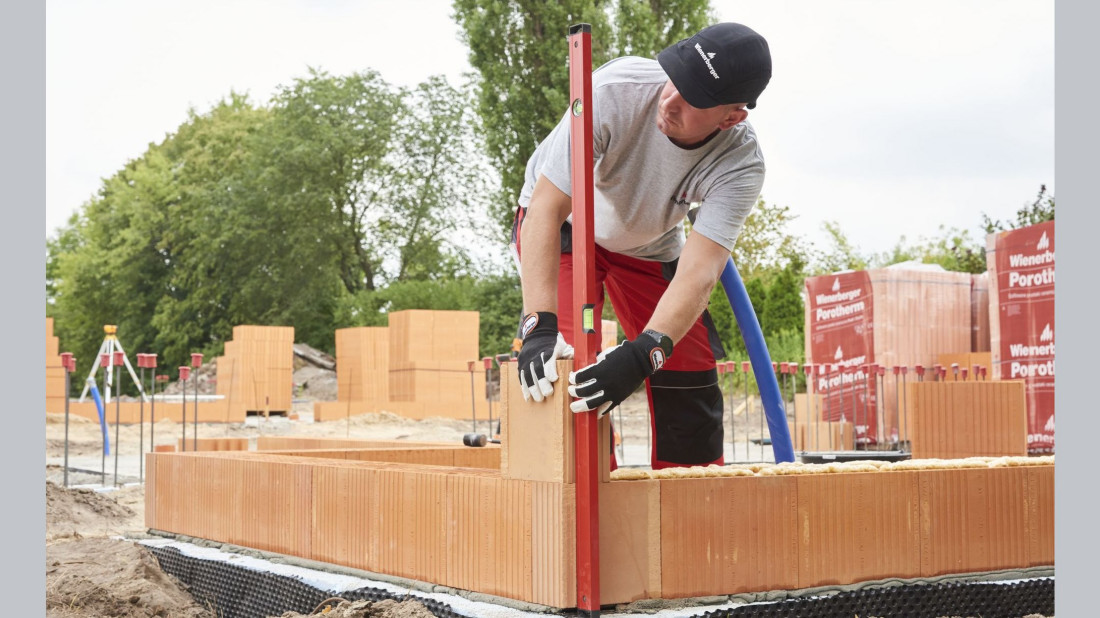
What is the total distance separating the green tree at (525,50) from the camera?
24.3 metres

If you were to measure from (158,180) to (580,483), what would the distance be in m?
39.3

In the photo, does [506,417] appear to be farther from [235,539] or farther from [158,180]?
[158,180]

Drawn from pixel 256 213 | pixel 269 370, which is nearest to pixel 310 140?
pixel 256 213

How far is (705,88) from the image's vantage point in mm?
2664

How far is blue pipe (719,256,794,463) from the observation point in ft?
13.1

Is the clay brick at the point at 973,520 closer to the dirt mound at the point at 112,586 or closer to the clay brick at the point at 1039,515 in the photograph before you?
the clay brick at the point at 1039,515

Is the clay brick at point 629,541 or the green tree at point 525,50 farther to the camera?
the green tree at point 525,50

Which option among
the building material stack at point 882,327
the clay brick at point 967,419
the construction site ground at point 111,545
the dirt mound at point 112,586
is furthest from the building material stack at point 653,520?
the building material stack at point 882,327

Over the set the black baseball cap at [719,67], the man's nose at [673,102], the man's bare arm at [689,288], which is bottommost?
the man's bare arm at [689,288]

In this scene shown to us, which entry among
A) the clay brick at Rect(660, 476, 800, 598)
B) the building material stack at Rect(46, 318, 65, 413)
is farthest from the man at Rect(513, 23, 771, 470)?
the building material stack at Rect(46, 318, 65, 413)

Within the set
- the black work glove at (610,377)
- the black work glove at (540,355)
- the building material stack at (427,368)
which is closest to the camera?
the black work glove at (610,377)

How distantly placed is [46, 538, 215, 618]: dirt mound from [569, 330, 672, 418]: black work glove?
6.61ft

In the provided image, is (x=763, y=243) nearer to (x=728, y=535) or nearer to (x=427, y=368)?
(x=427, y=368)

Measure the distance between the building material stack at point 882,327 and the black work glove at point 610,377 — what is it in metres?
10.3
